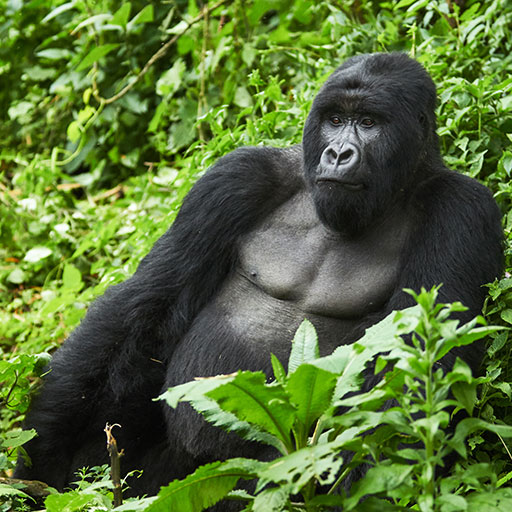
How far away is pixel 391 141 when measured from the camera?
10.9 feet

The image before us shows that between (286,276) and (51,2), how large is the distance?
472 centimetres

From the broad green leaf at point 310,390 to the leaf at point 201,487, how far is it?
18cm

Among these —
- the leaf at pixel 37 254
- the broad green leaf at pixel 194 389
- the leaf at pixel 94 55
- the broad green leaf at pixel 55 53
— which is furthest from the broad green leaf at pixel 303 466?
the broad green leaf at pixel 55 53

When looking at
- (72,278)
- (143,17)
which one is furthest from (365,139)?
(143,17)

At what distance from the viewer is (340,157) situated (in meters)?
3.21

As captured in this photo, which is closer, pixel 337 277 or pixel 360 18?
pixel 337 277

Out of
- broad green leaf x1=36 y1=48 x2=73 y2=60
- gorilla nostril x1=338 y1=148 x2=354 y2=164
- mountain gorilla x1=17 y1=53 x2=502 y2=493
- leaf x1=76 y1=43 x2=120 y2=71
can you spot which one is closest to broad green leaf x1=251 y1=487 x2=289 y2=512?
mountain gorilla x1=17 y1=53 x2=502 y2=493

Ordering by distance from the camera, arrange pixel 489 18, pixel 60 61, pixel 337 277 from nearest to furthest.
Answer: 1. pixel 337 277
2. pixel 489 18
3. pixel 60 61

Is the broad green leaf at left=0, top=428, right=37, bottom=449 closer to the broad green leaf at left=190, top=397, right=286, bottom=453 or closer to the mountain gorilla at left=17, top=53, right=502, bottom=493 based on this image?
the mountain gorilla at left=17, top=53, right=502, bottom=493

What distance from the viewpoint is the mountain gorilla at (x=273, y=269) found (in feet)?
10.7

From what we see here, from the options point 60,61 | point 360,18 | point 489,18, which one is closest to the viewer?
point 489,18

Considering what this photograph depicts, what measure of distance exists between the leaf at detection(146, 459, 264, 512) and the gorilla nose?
4.23 feet

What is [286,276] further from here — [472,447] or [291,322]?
[472,447]

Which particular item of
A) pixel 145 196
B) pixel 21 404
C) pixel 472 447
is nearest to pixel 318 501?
pixel 472 447
